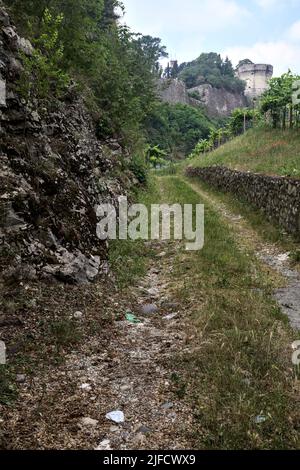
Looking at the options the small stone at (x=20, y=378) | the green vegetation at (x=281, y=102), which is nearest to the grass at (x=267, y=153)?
the green vegetation at (x=281, y=102)

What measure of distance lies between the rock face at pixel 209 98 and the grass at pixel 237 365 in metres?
110

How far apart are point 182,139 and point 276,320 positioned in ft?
255

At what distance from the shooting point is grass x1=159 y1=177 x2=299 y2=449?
3.80 metres

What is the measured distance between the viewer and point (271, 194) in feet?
47.8

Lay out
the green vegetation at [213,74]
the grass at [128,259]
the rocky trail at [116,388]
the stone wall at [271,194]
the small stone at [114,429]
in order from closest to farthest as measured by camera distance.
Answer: the rocky trail at [116,388], the small stone at [114,429], the grass at [128,259], the stone wall at [271,194], the green vegetation at [213,74]

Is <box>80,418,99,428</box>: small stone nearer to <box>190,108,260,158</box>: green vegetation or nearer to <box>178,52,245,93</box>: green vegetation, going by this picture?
<box>190,108,260,158</box>: green vegetation

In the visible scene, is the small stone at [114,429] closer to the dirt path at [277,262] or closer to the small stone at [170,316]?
the small stone at [170,316]

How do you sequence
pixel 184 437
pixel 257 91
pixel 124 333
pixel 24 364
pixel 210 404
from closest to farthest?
pixel 184 437
pixel 210 404
pixel 24 364
pixel 124 333
pixel 257 91

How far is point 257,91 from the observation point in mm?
150875

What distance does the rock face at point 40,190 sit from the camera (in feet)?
21.4

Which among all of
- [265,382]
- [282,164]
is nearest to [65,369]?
[265,382]

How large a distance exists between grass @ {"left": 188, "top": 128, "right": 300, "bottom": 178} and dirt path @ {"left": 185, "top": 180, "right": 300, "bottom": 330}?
3.76 meters

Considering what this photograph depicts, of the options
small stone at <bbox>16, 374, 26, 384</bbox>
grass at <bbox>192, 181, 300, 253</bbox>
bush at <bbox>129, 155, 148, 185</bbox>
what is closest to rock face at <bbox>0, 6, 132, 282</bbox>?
small stone at <bbox>16, 374, 26, 384</bbox>
